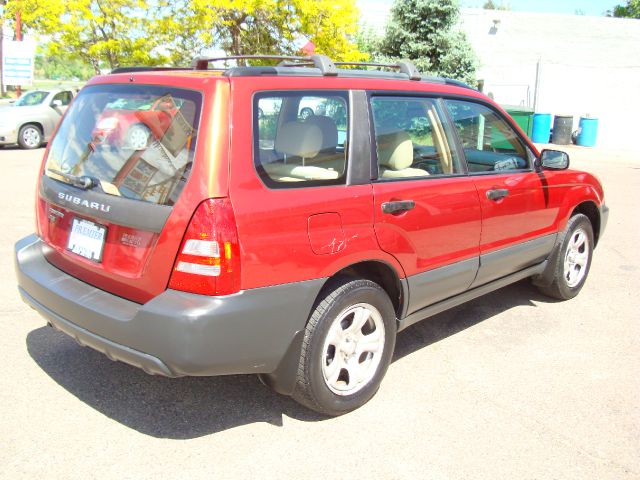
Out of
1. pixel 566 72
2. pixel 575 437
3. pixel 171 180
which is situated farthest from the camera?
pixel 566 72

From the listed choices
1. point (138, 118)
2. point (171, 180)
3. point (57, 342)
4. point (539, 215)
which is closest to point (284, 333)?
point (171, 180)

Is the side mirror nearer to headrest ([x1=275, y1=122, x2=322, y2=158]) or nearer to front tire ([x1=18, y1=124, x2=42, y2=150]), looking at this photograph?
headrest ([x1=275, y1=122, x2=322, y2=158])

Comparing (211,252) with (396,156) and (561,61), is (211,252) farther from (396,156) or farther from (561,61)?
(561,61)

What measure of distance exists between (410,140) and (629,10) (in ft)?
168

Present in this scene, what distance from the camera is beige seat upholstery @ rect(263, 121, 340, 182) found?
301 cm

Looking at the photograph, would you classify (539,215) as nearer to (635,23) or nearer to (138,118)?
(138,118)

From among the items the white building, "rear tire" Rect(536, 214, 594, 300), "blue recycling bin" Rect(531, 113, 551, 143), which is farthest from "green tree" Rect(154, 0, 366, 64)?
"rear tire" Rect(536, 214, 594, 300)

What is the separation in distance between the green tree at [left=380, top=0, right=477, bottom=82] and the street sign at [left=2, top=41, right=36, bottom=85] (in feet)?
41.5

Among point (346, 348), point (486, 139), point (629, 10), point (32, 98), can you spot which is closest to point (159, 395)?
point (346, 348)

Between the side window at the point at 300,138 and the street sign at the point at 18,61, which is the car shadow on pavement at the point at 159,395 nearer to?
the side window at the point at 300,138

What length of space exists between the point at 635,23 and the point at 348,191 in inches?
1043

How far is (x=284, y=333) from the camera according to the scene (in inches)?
114

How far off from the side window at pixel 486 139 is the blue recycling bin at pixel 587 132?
16.3 m

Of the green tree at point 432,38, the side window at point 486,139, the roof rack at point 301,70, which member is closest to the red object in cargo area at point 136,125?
the roof rack at point 301,70
